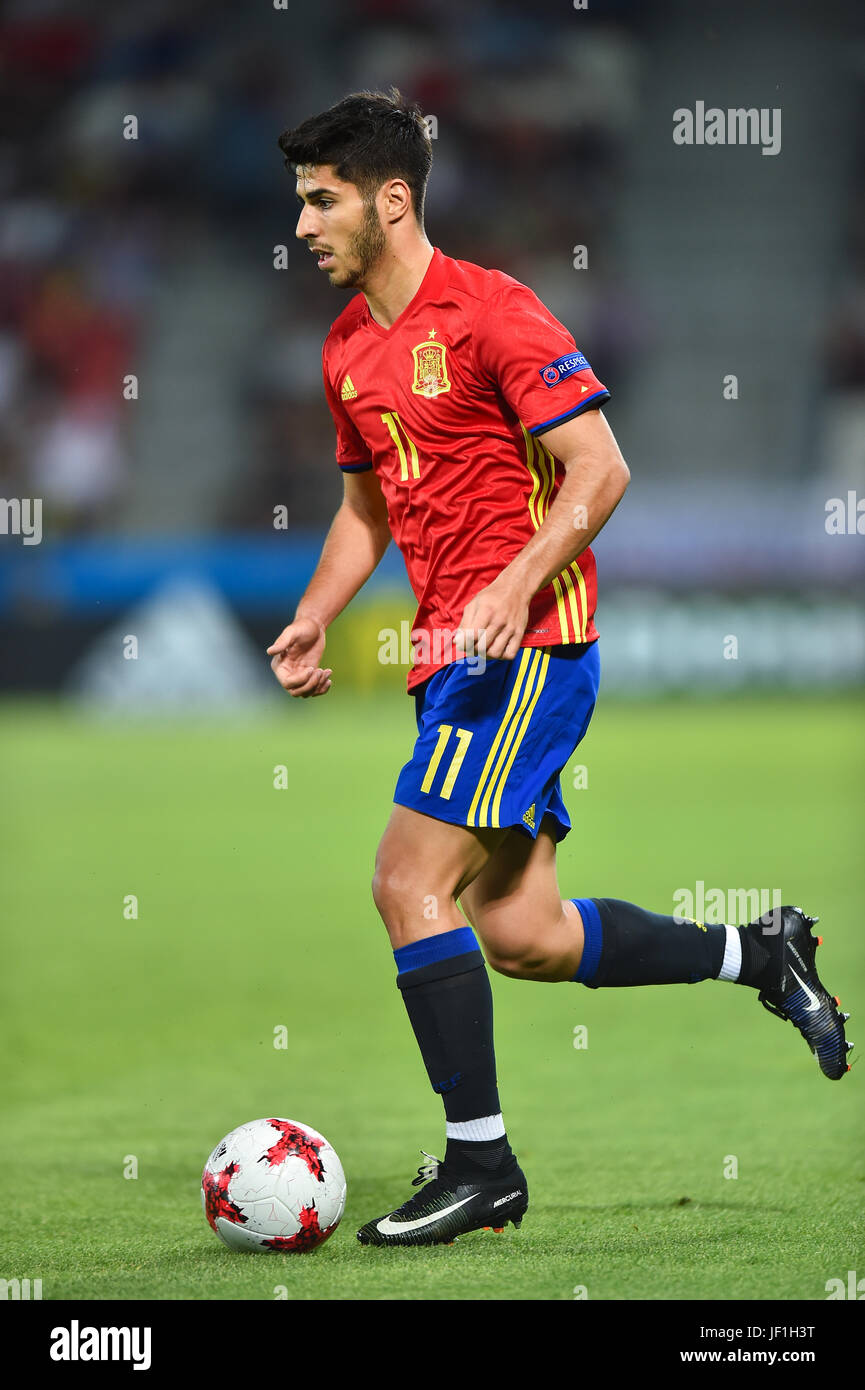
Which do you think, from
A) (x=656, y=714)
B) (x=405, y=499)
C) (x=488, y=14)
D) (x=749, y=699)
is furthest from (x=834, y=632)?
(x=405, y=499)

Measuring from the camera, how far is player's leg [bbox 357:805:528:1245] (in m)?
3.22

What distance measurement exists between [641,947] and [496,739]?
2.19 ft

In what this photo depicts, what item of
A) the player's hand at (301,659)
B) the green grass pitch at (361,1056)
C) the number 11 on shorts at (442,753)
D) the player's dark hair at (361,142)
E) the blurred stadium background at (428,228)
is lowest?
the green grass pitch at (361,1056)

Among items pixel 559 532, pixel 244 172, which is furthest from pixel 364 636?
pixel 559 532

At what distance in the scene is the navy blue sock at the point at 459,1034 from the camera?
3.23 m

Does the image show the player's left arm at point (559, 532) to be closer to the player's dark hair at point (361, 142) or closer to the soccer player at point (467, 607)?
the soccer player at point (467, 607)

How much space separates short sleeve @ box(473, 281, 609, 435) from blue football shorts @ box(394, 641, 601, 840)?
1.54ft

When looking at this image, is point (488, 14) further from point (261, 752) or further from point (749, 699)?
point (261, 752)

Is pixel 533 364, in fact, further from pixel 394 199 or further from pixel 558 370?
pixel 394 199

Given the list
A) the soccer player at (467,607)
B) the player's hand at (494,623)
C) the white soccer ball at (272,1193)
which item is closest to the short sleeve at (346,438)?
the soccer player at (467,607)

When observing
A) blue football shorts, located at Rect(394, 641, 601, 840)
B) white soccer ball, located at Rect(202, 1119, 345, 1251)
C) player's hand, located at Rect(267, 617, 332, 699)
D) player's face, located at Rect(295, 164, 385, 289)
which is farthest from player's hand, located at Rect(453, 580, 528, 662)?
white soccer ball, located at Rect(202, 1119, 345, 1251)

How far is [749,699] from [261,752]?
16.7 ft

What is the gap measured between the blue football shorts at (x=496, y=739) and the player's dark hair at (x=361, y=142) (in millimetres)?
972

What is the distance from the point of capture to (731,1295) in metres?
2.75
